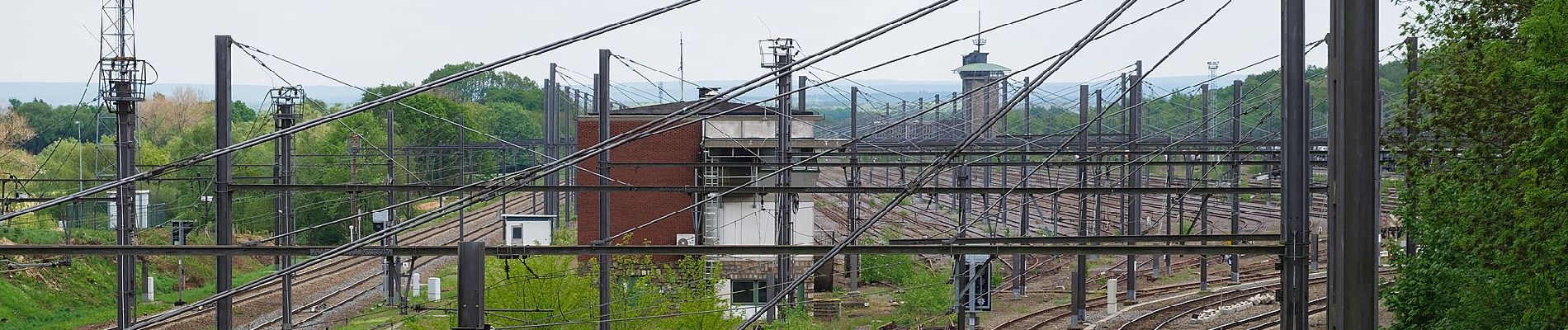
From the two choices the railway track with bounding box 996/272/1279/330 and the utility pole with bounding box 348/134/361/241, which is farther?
the railway track with bounding box 996/272/1279/330

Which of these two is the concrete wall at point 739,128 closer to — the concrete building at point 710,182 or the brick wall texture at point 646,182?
the concrete building at point 710,182

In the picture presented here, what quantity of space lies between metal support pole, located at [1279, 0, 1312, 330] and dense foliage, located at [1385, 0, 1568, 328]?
4.30m

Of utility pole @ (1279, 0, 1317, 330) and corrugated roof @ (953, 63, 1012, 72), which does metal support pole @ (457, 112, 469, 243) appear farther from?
corrugated roof @ (953, 63, 1012, 72)

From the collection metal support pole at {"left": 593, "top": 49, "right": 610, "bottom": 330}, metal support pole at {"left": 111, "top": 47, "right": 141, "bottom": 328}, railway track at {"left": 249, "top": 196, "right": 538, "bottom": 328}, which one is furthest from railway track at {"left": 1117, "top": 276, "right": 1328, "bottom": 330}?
metal support pole at {"left": 111, "top": 47, "right": 141, "bottom": 328}

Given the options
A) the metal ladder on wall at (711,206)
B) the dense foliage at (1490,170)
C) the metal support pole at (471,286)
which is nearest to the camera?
the metal support pole at (471,286)

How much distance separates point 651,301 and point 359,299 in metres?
8.62

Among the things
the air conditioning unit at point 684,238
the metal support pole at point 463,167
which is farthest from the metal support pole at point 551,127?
the air conditioning unit at point 684,238

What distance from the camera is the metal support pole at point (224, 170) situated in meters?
7.37

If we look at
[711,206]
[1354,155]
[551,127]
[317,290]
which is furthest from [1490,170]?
[551,127]

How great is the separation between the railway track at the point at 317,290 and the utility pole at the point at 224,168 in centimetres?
971

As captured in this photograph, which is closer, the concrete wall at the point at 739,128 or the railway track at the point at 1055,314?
the railway track at the point at 1055,314

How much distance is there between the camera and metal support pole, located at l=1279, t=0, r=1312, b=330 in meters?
3.88

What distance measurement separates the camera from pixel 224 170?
798 cm

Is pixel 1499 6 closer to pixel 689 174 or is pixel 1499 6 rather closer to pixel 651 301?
pixel 651 301
